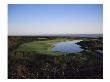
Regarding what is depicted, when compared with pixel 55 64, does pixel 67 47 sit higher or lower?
higher

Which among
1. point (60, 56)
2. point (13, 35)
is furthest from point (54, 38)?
point (13, 35)

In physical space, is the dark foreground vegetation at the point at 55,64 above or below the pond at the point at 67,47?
below

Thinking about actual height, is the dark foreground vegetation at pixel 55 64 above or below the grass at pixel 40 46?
below

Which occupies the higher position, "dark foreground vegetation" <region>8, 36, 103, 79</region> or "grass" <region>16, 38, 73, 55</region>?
"grass" <region>16, 38, 73, 55</region>

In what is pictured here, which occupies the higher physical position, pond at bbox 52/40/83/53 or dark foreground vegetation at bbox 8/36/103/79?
pond at bbox 52/40/83/53

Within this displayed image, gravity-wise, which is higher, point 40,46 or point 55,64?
point 40,46

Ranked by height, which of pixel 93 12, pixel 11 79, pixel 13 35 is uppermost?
pixel 93 12

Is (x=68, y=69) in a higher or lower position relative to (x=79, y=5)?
lower

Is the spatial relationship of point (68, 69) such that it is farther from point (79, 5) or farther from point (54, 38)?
point (79, 5)
